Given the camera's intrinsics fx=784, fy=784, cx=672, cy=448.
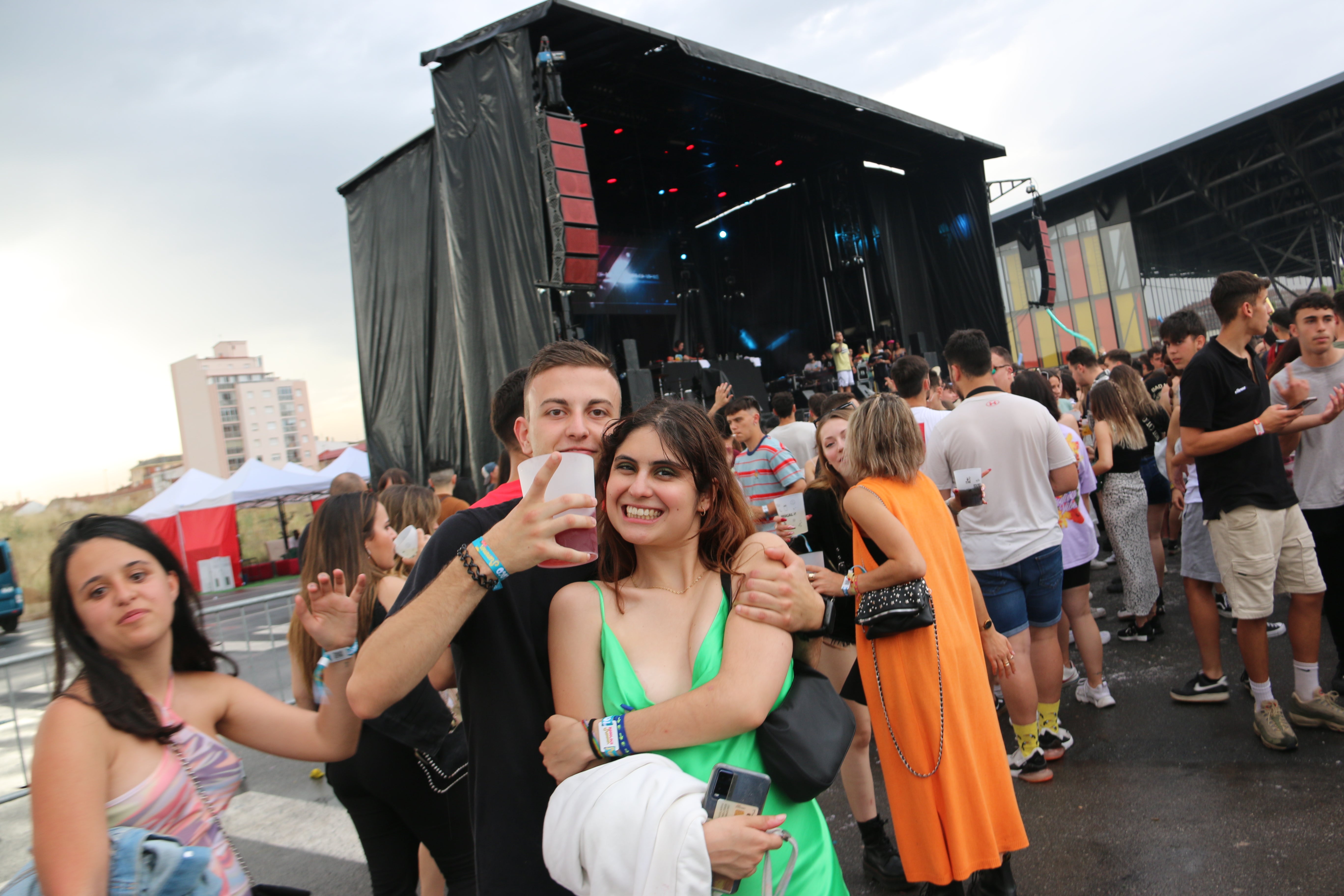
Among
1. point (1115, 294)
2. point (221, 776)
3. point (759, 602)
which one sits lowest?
point (221, 776)

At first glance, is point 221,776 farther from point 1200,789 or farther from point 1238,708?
point 1238,708

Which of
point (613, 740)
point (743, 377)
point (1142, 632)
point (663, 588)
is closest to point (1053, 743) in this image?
point (1142, 632)

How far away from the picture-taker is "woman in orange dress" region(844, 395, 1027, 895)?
236cm

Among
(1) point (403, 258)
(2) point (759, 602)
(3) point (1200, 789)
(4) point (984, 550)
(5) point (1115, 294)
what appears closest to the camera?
(2) point (759, 602)

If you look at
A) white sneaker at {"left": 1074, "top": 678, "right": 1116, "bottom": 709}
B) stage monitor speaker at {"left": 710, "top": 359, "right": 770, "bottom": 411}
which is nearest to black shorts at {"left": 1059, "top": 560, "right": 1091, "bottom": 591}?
white sneaker at {"left": 1074, "top": 678, "right": 1116, "bottom": 709}

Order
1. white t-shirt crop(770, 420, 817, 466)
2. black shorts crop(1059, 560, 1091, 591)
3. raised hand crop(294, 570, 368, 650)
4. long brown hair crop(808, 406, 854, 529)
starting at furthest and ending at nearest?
white t-shirt crop(770, 420, 817, 466) < black shorts crop(1059, 560, 1091, 591) < long brown hair crop(808, 406, 854, 529) < raised hand crop(294, 570, 368, 650)

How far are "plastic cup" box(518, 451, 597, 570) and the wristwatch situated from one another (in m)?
0.44

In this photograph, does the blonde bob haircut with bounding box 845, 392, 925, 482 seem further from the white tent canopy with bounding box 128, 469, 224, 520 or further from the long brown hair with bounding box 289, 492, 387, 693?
the white tent canopy with bounding box 128, 469, 224, 520

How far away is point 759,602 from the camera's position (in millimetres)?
1388

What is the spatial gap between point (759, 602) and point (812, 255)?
16.9 m

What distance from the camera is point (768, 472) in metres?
5.18

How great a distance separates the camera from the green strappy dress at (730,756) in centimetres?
134

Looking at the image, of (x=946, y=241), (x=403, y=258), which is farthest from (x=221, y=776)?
(x=946, y=241)

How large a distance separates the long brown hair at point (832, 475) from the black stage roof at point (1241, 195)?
18503 millimetres
